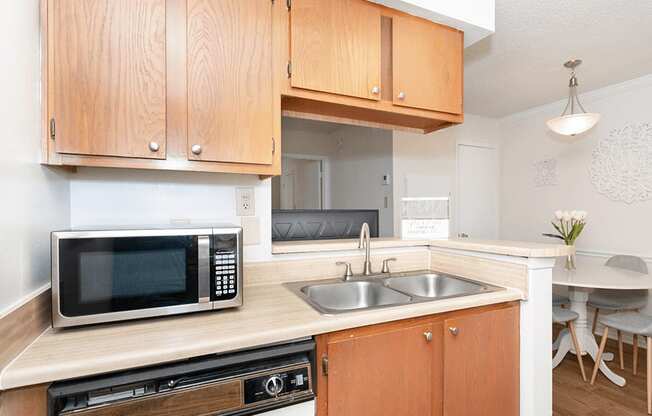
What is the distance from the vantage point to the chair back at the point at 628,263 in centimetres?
255

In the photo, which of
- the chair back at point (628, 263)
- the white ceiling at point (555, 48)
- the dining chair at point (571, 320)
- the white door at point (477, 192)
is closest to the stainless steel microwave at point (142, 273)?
the white ceiling at point (555, 48)

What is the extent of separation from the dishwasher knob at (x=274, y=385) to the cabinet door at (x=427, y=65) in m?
1.26

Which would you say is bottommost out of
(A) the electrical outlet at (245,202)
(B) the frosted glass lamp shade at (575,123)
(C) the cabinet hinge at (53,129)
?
(A) the electrical outlet at (245,202)

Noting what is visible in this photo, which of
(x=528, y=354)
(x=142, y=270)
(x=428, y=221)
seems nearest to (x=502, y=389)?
(x=528, y=354)

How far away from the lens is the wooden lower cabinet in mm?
984

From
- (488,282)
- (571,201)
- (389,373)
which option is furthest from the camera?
(571,201)

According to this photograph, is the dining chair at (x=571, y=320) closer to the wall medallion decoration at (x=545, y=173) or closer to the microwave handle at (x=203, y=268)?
the wall medallion decoration at (x=545, y=173)

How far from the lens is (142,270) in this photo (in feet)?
3.10

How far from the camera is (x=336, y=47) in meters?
1.35

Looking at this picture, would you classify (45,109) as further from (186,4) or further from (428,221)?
(428,221)

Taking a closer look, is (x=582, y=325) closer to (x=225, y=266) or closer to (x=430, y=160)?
(x=430, y=160)

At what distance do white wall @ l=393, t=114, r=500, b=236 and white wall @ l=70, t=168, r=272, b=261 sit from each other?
238cm

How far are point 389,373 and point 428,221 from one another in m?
0.96

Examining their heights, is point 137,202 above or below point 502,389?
above
